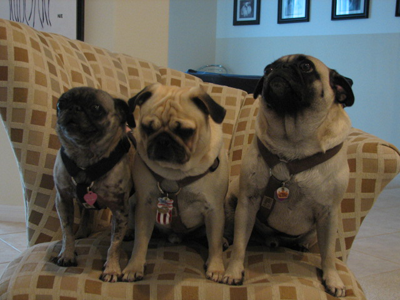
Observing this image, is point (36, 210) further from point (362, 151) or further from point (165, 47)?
point (165, 47)

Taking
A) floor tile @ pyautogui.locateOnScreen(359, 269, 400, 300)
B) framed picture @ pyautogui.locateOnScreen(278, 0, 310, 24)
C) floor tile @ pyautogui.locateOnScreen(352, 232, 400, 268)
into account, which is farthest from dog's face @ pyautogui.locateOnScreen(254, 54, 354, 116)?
framed picture @ pyautogui.locateOnScreen(278, 0, 310, 24)

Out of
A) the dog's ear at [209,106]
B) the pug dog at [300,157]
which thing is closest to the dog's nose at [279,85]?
the pug dog at [300,157]

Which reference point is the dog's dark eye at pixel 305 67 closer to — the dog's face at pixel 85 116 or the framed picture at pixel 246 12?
the dog's face at pixel 85 116

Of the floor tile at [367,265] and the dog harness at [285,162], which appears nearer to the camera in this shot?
the dog harness at [285,162]

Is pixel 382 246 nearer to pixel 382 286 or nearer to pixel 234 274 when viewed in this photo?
pixel 382 286

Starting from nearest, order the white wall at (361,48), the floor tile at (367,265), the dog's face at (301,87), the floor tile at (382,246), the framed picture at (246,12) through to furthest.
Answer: the dog's face at (301,87)
the floor tile at (367,265)
the floor tile at (382,246)
the white wall at (361,48)
the framed picture at (246,12)

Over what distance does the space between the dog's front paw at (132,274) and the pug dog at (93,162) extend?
0.08 feet

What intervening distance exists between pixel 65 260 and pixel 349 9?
5564 mm

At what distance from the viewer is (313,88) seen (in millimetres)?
1563

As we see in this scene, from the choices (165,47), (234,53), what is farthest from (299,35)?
(165,47)

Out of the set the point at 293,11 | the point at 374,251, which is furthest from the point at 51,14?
the point at 293,11

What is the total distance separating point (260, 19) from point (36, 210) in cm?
584

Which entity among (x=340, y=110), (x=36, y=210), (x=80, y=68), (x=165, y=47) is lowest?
(x=36, y=210)

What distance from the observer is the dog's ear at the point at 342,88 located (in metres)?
1.59
